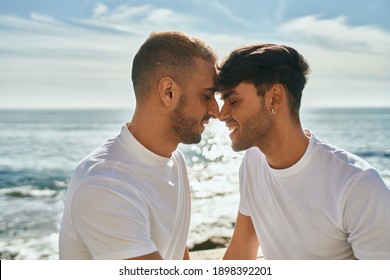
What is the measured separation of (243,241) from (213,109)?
2.83ft

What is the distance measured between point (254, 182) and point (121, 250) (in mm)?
1051

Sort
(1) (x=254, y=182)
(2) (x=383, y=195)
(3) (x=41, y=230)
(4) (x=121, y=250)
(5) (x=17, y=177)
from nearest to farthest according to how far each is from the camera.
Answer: (4) (x=121, y=250) → (2) (x=383, y=195) → (1) (x=254, y=182) → (3) (x=41, y=230) → (5) (x=17, y=177)

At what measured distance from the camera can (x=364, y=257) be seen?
2598 millimetres

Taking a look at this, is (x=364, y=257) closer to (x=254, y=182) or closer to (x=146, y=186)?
(x=254, y=182)

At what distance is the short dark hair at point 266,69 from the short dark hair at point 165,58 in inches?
6.0

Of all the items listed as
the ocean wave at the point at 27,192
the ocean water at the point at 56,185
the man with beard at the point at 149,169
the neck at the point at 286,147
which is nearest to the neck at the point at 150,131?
the man with beard at the point at 149,169

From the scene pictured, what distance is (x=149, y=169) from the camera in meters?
2.65

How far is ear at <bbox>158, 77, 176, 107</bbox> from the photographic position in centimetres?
279

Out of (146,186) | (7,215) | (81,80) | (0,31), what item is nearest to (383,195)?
(146,186)

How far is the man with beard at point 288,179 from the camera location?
256 cm

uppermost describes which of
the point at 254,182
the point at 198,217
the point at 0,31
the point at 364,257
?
the point at 0,31

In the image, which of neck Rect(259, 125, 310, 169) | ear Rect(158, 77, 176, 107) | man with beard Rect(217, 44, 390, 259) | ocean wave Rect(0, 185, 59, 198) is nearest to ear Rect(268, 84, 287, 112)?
man with beard Rect(217, 44, 390, 259)

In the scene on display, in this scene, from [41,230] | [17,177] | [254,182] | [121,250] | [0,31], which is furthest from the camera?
[0,31]

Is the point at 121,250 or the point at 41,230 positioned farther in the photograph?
the point at 41,230
